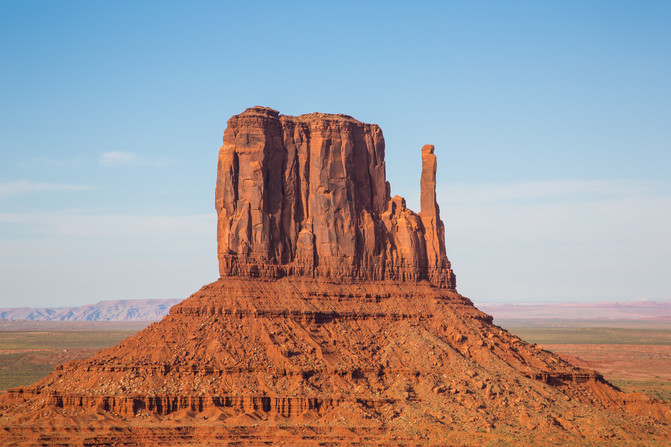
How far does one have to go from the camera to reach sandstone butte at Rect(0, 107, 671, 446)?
83625mm

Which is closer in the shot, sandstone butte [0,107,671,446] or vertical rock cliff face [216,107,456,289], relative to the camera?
sandstone butte [0,107,671,446]

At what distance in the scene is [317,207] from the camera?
10269 centimetres

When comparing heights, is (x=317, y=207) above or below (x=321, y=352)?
above

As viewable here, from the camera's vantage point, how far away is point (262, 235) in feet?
327

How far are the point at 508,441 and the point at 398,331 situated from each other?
1912 centimetres

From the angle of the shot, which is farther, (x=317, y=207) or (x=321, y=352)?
(x=317, y=207)

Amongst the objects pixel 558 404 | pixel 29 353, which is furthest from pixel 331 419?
pixel 29 353

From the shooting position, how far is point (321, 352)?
9169 cm

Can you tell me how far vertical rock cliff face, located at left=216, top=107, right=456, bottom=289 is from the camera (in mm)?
99938

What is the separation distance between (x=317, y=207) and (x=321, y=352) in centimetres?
1684

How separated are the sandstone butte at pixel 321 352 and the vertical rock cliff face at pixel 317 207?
0.48 feet

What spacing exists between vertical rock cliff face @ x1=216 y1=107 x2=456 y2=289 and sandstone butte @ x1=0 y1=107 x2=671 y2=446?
0.48ft

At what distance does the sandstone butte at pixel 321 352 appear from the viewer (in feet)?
274

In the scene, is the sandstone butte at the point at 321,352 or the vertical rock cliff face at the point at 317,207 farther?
the vertical rock cliff face at the point at 317,207
